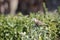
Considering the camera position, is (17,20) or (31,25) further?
(17,20)

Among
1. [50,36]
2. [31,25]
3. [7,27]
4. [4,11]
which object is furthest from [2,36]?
[4,11]

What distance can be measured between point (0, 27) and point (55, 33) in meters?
0.78

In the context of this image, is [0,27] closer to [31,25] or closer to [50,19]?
[31,25]

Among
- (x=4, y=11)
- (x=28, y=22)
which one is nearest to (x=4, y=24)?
(x=28, y=22)

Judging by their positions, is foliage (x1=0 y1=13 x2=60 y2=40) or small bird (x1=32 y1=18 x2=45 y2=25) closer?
foliage (x1=0 y1=13 x2=60 y2=40)

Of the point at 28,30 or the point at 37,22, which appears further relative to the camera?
the point at 37,22

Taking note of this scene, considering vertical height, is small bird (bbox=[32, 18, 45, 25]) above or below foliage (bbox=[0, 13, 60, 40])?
above

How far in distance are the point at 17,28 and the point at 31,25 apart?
21cm

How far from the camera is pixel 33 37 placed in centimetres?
337

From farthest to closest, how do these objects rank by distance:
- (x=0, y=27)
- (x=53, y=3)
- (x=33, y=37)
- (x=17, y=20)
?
(x=53, y=3) → (x=17, y=20) → (x=0, y=27) → (x=33, y=37)

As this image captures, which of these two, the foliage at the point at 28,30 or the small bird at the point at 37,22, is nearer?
the foliage at the point at 28,30

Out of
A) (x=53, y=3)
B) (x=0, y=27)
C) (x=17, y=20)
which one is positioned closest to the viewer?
(x=0, y=27)

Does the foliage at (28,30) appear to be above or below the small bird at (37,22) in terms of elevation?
below

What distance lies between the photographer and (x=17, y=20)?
12.6 feet
